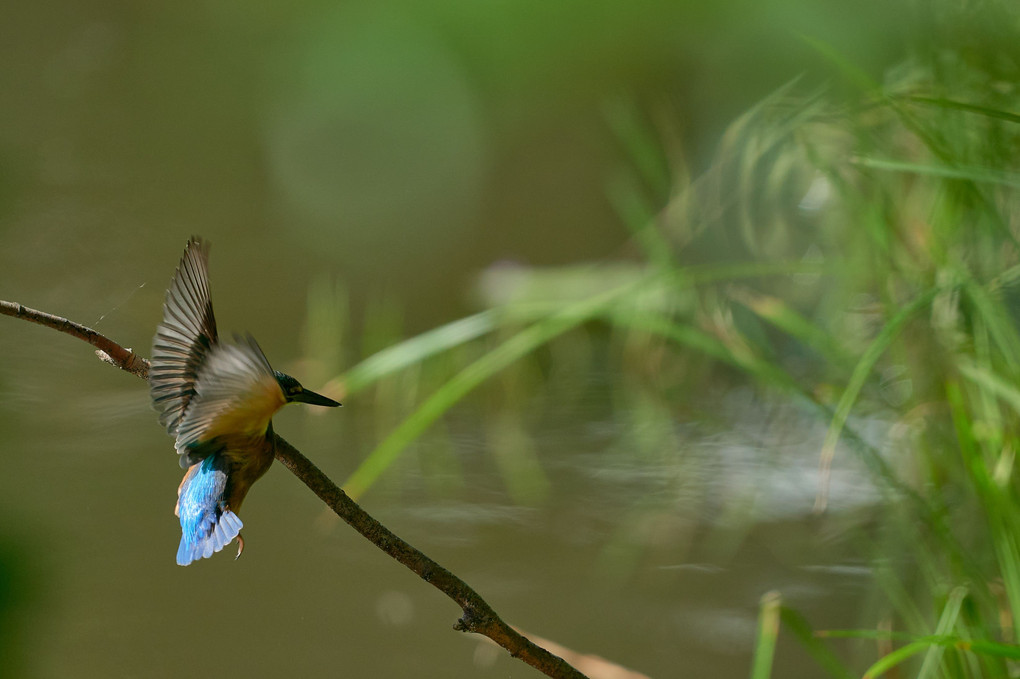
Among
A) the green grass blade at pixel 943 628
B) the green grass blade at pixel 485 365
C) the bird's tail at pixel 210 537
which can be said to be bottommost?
the bird's tail at pixel 210 537

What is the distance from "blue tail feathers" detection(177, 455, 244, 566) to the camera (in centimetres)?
9

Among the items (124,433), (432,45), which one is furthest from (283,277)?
(432,45)

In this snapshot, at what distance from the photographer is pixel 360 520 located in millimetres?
106

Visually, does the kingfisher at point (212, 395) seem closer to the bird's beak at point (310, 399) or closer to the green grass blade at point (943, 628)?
the bird's beak at point (310, 399)

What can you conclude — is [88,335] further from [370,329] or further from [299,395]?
[370,329]

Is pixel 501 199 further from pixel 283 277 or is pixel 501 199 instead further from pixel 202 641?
pixel 202 641

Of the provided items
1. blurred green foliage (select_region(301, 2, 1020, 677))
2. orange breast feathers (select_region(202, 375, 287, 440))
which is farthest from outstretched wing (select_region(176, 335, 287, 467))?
blurred green foliage (select_region(301, 2, 1020, 677))

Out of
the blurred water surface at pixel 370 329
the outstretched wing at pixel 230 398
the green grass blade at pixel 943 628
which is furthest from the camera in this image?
the blurred water surface at pixel 370 329

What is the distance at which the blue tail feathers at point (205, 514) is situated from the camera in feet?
0.31

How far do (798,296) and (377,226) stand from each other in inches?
17.3

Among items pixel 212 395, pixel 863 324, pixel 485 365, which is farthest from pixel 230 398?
pixel 863 324

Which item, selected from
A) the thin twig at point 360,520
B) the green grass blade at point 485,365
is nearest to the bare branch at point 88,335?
the thin twig at point 360,520

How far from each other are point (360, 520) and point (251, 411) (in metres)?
0.02

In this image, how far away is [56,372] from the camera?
554 mm
